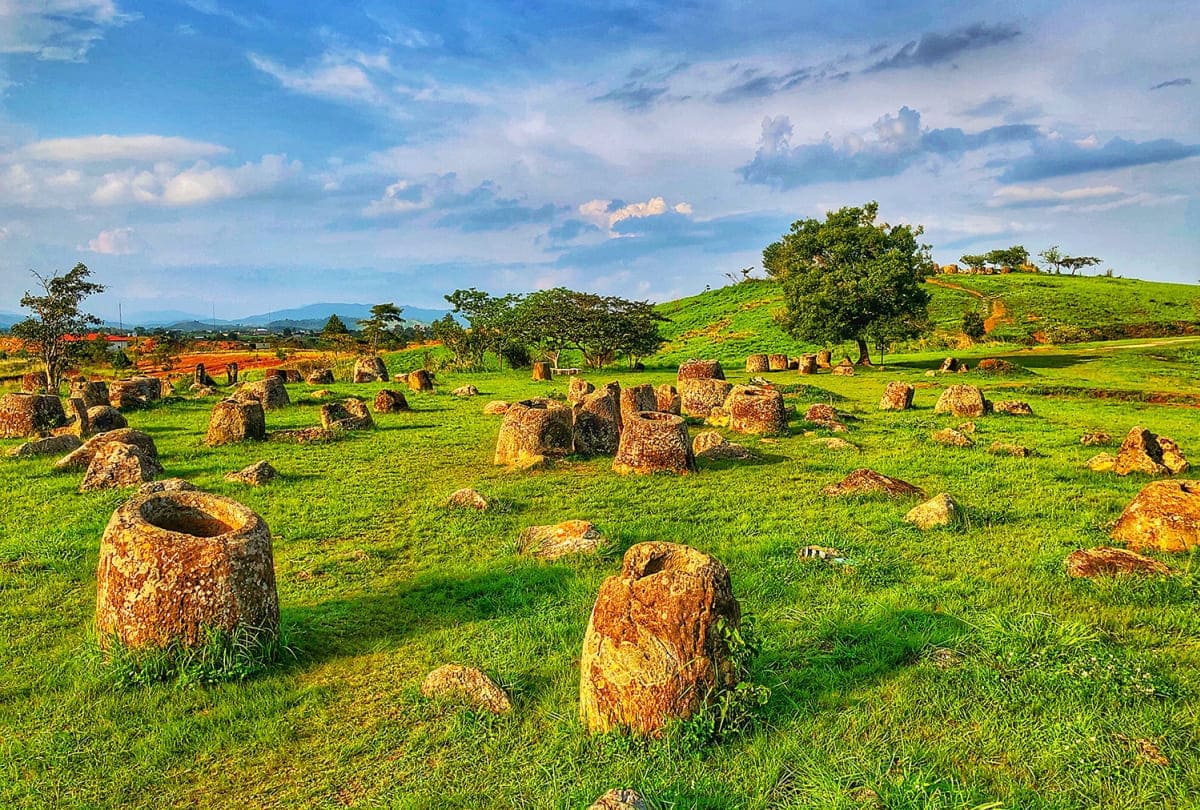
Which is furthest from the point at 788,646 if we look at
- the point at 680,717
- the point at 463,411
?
the point at 463,411

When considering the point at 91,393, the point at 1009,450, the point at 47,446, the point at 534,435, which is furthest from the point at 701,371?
the point at 91,393

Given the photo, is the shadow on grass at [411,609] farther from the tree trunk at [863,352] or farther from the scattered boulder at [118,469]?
the tree trunk at [863,352]

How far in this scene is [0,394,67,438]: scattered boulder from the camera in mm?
19625

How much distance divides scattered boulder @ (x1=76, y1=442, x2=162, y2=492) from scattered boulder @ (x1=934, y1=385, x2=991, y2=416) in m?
22.7

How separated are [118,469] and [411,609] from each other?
372 inches

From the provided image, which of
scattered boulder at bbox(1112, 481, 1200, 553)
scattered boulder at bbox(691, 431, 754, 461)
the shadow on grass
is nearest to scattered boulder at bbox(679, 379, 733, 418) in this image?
scattered boulder at bbox(691, 431, 754, 461)

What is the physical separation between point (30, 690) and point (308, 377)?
1368 inches

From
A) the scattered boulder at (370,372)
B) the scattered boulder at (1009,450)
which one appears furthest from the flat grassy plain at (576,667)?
the scattered boulder at (370,372)

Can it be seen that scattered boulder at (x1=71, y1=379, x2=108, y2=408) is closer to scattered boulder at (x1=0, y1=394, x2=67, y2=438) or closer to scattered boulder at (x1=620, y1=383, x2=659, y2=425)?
scattered boulder at (x1=0, y1=394, x2=67, y2=438)

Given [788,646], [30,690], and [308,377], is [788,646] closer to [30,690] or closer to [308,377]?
[30,690]

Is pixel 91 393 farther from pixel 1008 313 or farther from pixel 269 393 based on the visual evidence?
pixel 1008 313

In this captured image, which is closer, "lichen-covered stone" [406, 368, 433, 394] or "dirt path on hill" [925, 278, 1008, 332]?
"lichen-covered stone" [406, 368, 433, 394]

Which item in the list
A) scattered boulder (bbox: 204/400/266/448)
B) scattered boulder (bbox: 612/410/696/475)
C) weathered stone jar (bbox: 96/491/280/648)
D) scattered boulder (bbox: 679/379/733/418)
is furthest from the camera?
scattered boulder (bbox: 679/379/733/418)

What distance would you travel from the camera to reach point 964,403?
75.3 ft
